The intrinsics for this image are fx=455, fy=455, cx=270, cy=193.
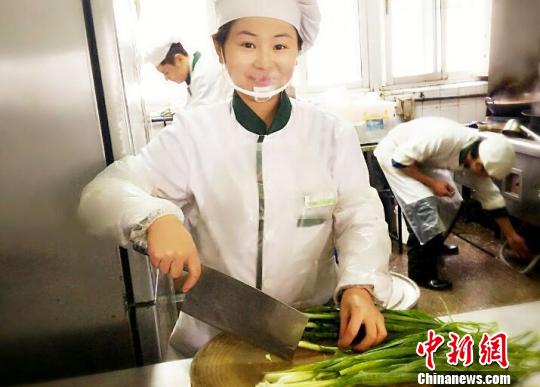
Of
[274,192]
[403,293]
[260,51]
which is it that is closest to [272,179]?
[274,192]

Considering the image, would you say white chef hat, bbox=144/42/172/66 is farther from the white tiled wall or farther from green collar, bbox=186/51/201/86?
the white tiled wall

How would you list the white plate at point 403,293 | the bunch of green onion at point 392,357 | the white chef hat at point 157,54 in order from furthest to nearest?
the white plate at point 403,293 < the white chef hat at point 157,54 < the bunch of green onion at point 392,357

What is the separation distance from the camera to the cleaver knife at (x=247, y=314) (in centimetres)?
67

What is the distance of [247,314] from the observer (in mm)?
686

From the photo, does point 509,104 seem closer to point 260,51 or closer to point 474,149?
point 474,149

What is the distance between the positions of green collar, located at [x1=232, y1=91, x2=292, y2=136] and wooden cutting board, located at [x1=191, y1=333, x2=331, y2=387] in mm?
346

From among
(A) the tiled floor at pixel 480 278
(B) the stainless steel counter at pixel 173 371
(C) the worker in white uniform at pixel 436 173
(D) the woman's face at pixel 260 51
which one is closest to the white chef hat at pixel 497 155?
(C) the worker in white uniform at pixel 436 173

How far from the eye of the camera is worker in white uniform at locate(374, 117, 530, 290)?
69cm

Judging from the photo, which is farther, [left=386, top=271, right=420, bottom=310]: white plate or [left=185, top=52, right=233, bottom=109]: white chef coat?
[left=386, top=271, right=420, bottom=310]: white plate

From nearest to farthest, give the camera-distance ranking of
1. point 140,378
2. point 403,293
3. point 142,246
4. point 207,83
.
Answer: point 142,246
point 140,378
point 207,83
point 403,293

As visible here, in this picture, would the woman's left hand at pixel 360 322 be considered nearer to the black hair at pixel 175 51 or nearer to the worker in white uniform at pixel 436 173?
the worker in white uniform at pixel 436 173

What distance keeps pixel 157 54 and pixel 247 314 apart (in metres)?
Answer: 0.53

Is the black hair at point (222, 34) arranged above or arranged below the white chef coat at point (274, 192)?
above

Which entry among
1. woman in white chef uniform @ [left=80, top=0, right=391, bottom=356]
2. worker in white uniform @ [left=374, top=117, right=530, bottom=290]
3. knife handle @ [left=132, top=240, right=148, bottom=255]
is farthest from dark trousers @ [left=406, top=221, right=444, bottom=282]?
knife handle @ [left=132, top=240, right=148, bottom=255]
